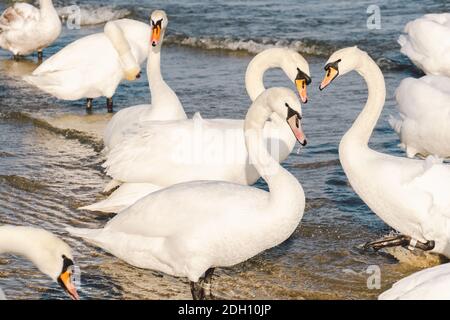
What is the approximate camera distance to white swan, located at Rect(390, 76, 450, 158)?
30.0 feet

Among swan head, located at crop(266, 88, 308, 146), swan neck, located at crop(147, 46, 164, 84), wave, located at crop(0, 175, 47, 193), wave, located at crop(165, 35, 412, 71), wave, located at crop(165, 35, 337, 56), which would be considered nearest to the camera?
swan head, located at crop(266, 88, 308, 146)

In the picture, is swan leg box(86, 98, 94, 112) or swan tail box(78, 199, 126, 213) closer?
swan tail box(78, 199, 126, 213)

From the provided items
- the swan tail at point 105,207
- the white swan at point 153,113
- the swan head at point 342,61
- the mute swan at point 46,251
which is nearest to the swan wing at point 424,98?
the swan head at point 342,61

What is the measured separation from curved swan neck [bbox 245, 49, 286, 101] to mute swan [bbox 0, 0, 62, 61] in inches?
275

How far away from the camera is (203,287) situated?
649 centimetres

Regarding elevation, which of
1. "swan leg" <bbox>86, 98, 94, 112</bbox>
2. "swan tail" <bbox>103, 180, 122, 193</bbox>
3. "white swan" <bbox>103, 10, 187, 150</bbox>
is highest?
"white swan" <bbox>103, 10, 187, 150</bbox>

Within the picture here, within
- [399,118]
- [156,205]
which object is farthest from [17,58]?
[156,205]

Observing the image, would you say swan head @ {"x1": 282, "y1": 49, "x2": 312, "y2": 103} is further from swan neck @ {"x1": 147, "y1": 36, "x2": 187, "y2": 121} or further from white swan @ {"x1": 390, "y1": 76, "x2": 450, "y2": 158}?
→ white swan @ {"x1": 390, "y1": 76, "x2": 450, "y2": 158}

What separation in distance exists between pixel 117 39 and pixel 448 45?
3507 mm

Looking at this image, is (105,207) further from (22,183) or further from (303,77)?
(303,77)

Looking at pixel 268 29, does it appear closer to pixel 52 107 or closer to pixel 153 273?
pixel 52 107

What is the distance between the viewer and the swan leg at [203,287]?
6410mm

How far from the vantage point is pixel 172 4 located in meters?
18.8

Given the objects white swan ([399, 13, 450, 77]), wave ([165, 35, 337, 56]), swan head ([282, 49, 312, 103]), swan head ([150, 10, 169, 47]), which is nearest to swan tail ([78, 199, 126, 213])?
swan head ([282, 49, 312, 103])
